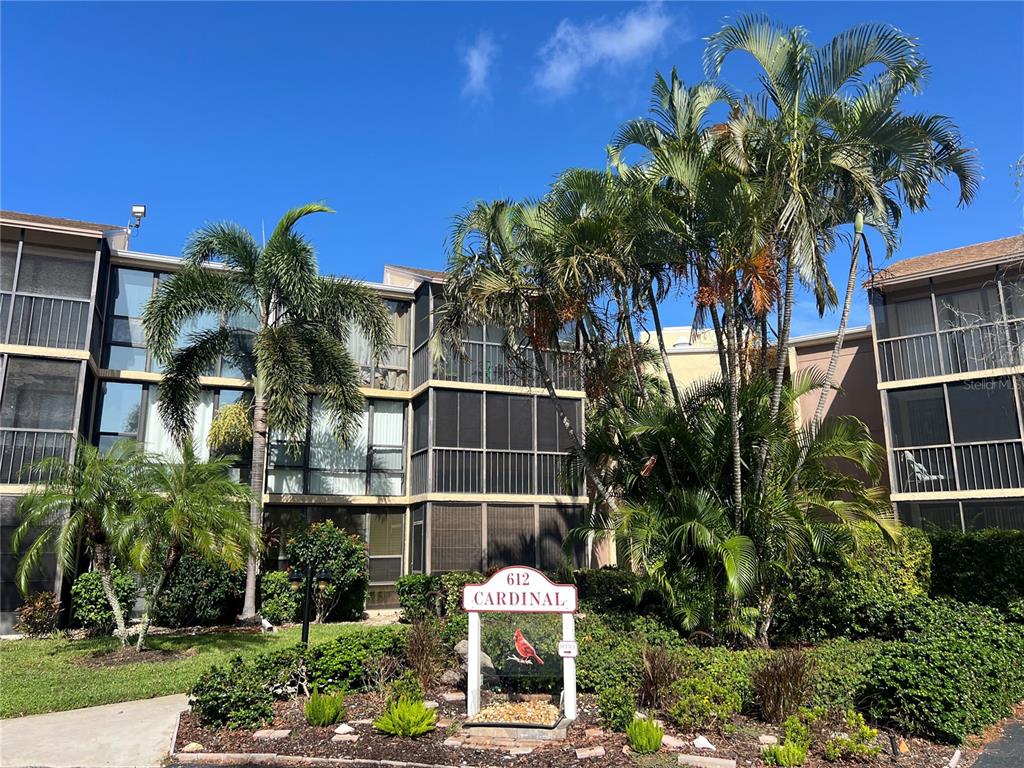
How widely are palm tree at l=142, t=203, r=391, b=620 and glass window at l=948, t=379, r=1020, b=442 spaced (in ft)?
44.5

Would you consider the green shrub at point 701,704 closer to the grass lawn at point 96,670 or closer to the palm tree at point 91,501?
the grass lawn at point 96,670

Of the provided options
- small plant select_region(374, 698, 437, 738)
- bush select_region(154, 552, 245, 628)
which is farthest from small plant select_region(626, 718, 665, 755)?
bush select_region(154, 552, 245, 628)

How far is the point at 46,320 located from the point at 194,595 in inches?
266

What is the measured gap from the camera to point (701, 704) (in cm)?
747

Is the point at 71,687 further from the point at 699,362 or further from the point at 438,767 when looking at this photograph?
the point at 699,362

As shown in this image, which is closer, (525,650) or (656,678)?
(656,678)

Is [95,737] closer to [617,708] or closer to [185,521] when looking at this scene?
[185,521]

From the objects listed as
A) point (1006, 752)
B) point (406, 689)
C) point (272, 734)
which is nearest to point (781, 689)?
point (1006, 752)

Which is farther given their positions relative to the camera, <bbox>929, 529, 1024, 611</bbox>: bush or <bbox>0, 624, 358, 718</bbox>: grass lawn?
<bbox>929, 529, 1024, 611</bbox>: bush

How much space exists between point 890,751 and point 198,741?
6600 millimetres

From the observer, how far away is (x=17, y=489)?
49.9 ft

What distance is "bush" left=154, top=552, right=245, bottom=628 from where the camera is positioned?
15.5m

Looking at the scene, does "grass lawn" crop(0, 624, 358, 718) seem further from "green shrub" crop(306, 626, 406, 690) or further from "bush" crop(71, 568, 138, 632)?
"green shrub" crop(306, 626, 406, 690)

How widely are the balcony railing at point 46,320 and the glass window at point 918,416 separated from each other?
62.6 ft
